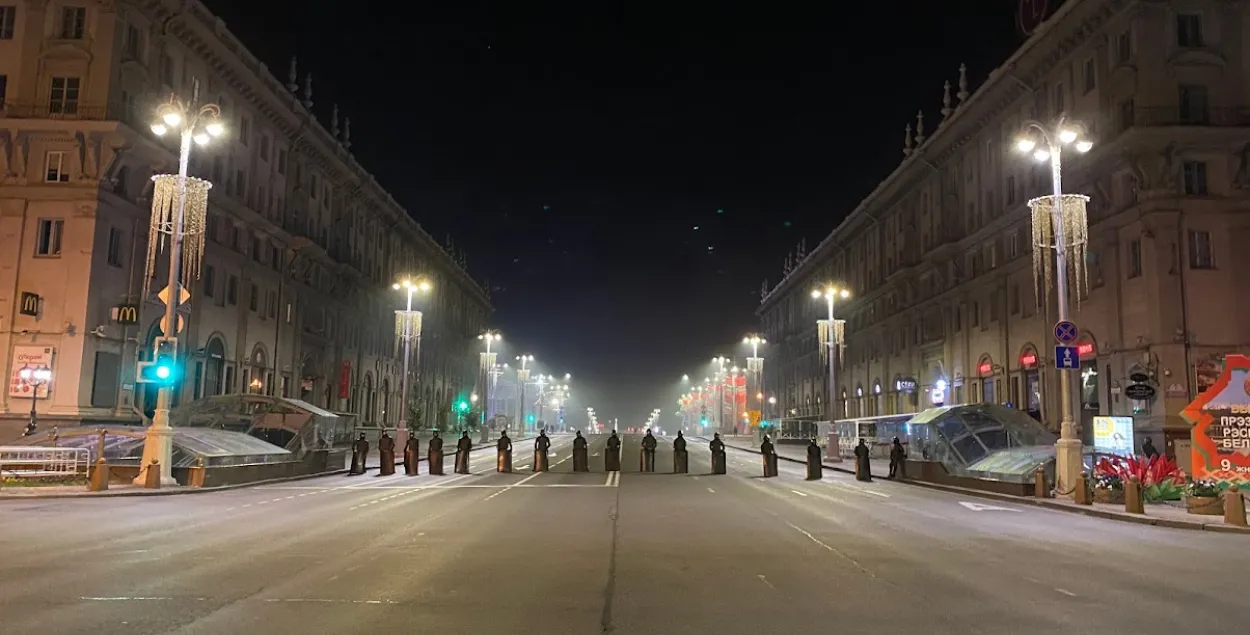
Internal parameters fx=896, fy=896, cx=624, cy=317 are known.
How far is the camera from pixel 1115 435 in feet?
88.4

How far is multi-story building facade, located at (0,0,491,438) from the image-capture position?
1371 inches

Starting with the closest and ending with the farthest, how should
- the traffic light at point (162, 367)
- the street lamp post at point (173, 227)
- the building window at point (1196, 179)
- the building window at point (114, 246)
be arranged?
the traffic light at point (162, 367)
the street lamp post at point (173, 227)
the building window at point (114, 246)
the building window at point (1196, 179)

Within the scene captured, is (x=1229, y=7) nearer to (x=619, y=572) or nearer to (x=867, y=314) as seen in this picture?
(x=619, y=572)

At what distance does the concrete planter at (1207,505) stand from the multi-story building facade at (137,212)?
1081 inches

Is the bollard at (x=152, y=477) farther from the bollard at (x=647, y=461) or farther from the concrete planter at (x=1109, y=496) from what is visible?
the concrete planter at (x=1109, y=496)

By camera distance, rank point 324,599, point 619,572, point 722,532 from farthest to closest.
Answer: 1. point 722,532
2. point 619,572
3. point 324,599

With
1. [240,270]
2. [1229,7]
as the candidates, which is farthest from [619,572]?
[240,270]

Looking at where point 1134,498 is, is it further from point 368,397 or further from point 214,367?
point 368,397

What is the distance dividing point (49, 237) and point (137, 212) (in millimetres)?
3582

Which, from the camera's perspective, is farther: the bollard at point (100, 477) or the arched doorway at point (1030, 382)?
the arched doorway at point (1030, 382)

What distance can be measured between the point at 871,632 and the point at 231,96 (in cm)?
4783

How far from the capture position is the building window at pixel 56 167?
3569 cm

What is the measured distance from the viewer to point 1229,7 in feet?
124

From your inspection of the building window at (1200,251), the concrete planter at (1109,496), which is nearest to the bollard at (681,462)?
the concrete planter at (1109,496)
